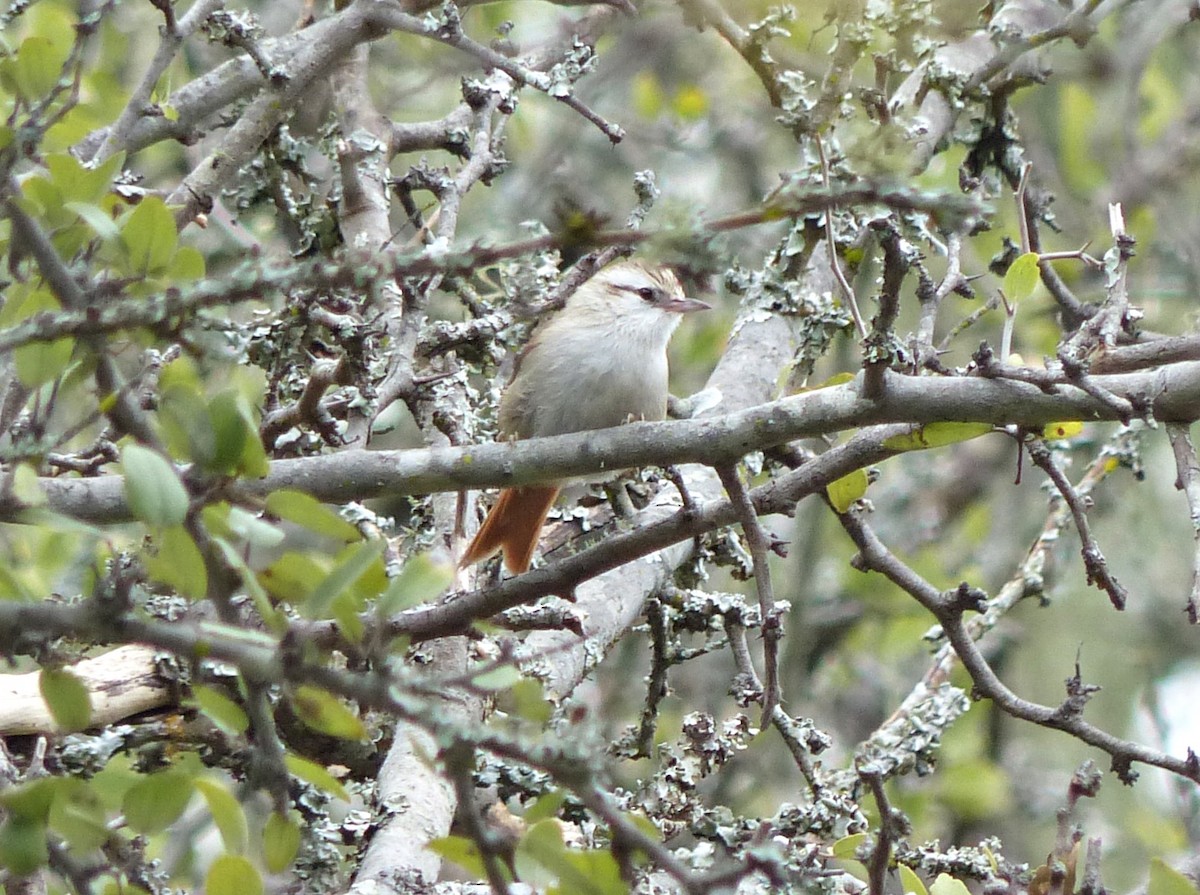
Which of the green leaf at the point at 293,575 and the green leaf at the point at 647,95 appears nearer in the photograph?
the green leaf at the point at 293,575

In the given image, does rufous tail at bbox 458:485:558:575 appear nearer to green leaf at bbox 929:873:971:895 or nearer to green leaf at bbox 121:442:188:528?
green leaf at bbox 929:873:971:895

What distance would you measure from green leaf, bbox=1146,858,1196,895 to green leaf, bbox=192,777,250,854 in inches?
54.9

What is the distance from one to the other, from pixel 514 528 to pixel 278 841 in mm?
2157

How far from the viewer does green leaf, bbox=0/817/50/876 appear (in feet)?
5.27

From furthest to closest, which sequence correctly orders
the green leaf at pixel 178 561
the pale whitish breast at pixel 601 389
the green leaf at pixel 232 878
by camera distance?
the pale whitish breast at pixel 601 389 → the green leaf at pixel 232 878 → the green leaf at pixel 178 561

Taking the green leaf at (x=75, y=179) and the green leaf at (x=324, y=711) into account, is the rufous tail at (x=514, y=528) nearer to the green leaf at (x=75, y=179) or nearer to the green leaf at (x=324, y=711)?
the green leaf at (x=75, y=179)

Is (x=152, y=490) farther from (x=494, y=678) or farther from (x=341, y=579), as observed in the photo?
(x=494, y=678)

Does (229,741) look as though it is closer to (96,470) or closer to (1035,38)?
Result: (96,470)

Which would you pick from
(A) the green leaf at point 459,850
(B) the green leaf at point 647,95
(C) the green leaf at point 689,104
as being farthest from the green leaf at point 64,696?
(B) the green leaf at point 647,95

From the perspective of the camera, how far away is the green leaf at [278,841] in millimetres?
1798

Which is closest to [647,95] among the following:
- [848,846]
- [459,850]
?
[848,846]

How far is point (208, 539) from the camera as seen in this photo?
164 cm

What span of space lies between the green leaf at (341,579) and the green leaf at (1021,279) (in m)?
1.55

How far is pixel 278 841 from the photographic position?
1.80 meters
